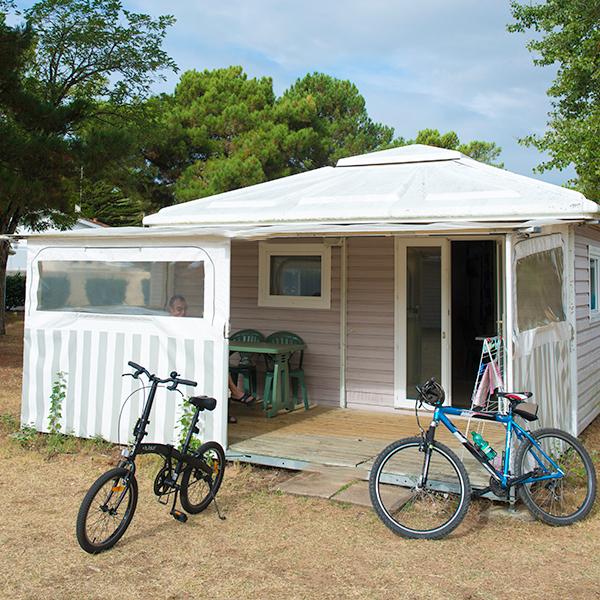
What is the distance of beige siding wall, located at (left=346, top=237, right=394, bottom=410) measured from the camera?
8.17 meters

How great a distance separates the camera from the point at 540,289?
6.10 metres

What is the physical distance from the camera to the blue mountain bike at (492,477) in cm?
449

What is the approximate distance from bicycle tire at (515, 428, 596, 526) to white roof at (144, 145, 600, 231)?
7.37 ft

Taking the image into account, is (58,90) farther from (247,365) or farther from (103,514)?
(103,514)

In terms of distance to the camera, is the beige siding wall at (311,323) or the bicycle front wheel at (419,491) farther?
the beige siding wall at (311,323)

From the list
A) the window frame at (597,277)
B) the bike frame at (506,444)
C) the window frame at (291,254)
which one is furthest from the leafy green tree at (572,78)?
the bike frame at (506,444)

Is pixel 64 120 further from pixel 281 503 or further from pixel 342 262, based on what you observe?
pixel 281 503

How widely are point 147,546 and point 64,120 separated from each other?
30.5 feet

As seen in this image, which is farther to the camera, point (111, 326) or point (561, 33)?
point (561, 33)

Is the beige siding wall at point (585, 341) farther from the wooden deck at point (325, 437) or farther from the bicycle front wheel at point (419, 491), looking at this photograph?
the bicycle front wheel at point (419, 491)

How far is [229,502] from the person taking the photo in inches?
204

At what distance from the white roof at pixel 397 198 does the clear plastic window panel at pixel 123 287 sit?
3.95ft

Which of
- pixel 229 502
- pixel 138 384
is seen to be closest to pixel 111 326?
pixel 138 384

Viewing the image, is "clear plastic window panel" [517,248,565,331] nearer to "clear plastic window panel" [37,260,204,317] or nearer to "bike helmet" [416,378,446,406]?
"bike helmet" [416,378,446,406]
